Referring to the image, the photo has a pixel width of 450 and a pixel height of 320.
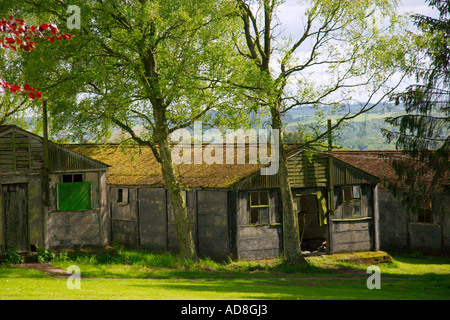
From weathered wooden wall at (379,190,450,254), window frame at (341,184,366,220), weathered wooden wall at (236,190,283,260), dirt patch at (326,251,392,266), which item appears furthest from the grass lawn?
window frame at (341,184,366,220)

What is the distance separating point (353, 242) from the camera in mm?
27328

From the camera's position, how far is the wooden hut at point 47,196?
22.8 meters

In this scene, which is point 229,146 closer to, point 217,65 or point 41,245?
point 217,65

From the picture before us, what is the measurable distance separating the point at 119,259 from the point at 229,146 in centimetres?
827

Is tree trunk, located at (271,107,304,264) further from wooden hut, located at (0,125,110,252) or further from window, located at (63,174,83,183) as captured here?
window, located at (63,174,83,183)

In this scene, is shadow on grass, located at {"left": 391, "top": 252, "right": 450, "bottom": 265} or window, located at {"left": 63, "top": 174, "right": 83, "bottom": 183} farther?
shadow on grass, located at {"left": 391, "top": 252, "right": 450, "bottom": 265}

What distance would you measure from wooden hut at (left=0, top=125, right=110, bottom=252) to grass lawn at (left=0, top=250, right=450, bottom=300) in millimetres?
1399

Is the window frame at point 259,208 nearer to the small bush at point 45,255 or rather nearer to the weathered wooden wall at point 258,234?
the weathered wooden wall at point 258,234

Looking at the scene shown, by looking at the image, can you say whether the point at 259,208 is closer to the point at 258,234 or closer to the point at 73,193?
the point at 258,234

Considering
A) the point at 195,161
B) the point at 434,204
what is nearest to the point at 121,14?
the point at 195,161

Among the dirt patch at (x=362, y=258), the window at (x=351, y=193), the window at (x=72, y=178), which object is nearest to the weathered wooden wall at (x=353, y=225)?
the window at (x=351, y=193)

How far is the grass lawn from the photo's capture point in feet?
48.3

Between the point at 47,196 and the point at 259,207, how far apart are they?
9.38 metres
